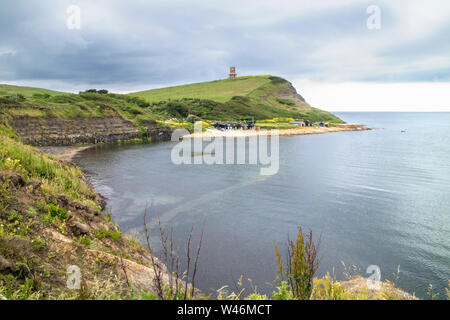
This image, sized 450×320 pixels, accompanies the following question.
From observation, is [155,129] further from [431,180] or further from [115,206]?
[431,180]

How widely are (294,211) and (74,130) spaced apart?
5368cm

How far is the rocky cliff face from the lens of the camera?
5285cm

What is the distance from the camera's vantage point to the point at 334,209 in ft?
74.6

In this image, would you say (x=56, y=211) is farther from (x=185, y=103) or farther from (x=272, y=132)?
(x=185, y=103)

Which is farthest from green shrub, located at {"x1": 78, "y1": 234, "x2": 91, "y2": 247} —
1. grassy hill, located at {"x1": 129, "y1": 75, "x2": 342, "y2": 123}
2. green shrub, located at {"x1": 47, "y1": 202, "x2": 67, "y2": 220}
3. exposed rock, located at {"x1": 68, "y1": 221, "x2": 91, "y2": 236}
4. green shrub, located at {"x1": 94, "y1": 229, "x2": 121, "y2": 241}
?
grassy hill, located at {"x1": 129, "y1": 75, "x2": 342, "y2": 123}

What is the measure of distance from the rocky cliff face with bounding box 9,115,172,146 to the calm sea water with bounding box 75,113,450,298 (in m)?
18.2

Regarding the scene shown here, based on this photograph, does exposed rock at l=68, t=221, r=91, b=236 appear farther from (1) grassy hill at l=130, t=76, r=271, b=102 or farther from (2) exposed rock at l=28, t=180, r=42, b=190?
(1) grassy hill at l=130, t=76, r=271, b=102

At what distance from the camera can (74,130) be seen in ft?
197

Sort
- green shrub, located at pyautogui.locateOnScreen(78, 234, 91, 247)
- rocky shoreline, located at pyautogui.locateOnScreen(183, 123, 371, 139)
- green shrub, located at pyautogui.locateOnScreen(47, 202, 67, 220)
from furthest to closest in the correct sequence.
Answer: rocky shoreline, located at pyautogui.locateOnScreen(183, 123, 371, 139)
green shrub, located at pyautogui.locateOnScreen(47, 202, 67, 220)
green shrub, located at pyautogui.locateOnScreen(78, 234, 91, 247)

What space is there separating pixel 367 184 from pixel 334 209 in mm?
10592

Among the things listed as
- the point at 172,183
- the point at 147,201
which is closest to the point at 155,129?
the point at 172,183

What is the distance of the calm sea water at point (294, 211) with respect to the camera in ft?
46.7

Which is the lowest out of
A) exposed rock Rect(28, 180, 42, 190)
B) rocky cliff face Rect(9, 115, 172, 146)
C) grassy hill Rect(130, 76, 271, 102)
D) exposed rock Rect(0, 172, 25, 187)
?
exposed rock Rect(28, 180, 42, 190)
